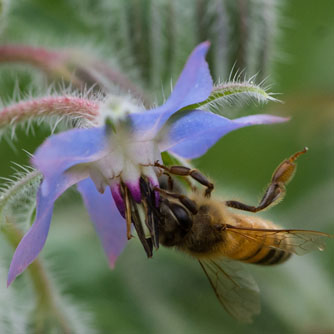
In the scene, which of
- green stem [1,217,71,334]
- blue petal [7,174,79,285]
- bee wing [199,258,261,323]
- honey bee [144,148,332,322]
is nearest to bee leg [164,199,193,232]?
honey bee [144,148,332,322]

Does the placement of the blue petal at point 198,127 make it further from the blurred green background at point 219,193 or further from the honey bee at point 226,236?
the blurred green background at point 219,193

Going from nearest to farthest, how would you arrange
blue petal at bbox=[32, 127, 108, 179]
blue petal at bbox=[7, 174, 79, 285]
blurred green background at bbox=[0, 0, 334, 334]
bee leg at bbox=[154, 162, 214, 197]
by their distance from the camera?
blue petal at bbox=[32, 127, 108, 179] < blue petal at bbox=[7, 174, 79, 285] < bee leg at bbox=[154, 162, 214, 197] < blurred green background at bbox=[0, 0, 334, 334]

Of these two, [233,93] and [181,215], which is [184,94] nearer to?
[233,93]

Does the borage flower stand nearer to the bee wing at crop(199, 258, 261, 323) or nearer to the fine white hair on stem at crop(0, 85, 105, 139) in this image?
the fine white hair on stem at crop(0, 85, 105, 139)

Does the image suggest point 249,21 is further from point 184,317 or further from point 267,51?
point 184,317

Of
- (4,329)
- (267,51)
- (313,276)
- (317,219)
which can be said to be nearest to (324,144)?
(317,219)

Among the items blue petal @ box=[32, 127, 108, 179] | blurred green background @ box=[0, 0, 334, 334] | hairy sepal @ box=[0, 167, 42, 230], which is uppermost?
blue petal @ box=[32, 127, 108, 179]
